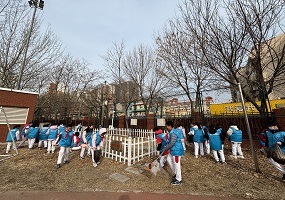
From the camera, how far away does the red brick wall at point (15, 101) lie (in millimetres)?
10758

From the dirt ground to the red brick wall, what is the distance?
628cm

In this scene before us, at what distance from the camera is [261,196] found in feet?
11.6

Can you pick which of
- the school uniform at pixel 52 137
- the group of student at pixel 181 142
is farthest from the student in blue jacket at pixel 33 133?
the group of student at pixel 181 142

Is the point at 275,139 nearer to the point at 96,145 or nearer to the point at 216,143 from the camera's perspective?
the point at 216,143

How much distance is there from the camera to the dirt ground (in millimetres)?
3891

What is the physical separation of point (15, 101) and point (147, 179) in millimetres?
12527

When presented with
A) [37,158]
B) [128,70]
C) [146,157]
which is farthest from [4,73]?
[146,157]

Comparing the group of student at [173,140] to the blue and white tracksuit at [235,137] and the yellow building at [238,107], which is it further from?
the yellow building at [238,107]

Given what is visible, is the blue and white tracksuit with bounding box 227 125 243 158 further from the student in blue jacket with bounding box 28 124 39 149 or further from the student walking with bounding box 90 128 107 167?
the student in blue jacket with bounding box 28 124 39 149

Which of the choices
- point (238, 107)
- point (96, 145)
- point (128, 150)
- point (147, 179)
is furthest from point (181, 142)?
point (238, 107)

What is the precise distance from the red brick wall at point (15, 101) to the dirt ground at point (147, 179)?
6285 mm

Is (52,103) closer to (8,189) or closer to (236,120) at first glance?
(8,189)

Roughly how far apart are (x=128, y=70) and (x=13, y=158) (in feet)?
43.6

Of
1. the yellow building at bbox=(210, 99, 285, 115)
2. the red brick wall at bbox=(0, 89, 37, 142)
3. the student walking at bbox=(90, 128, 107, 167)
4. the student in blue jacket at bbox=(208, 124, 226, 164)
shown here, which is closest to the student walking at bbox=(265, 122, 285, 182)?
the student in blue jacket at bbox=(208, 124, 226, 164)
